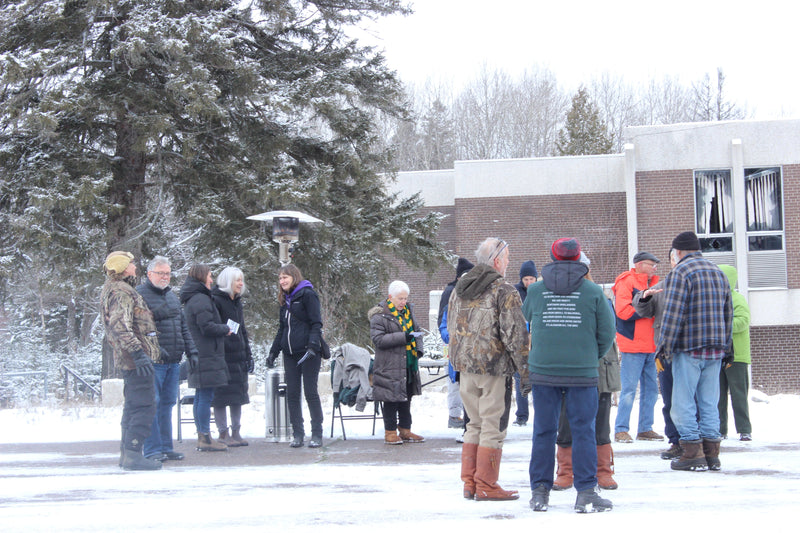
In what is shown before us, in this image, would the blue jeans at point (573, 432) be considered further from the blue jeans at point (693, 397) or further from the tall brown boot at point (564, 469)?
the blue jeans at point (693, 397)

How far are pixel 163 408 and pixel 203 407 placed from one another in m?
0.67

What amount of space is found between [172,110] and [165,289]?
9920 millimetres

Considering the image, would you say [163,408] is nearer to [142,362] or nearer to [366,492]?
[142,362]

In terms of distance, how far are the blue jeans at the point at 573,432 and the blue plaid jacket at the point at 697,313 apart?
5.67 ft

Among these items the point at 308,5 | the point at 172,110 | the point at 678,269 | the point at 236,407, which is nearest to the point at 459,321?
the point at 678,269

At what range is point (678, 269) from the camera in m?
7.59

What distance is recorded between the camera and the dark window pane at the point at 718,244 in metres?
23.3

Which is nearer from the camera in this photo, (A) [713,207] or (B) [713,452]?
(B) [713,452]

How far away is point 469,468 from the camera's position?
21.4 feet

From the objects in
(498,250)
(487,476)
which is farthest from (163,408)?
(498,250)

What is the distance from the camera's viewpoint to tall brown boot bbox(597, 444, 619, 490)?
679 cm

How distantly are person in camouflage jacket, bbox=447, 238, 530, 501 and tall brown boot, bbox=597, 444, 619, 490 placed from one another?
0.78m

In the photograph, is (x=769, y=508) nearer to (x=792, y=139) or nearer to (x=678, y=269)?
(x=678, y=269)

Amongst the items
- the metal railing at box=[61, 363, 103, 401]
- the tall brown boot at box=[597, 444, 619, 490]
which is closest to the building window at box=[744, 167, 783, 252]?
the metal railing at box=[61, 363, 103, 401]
